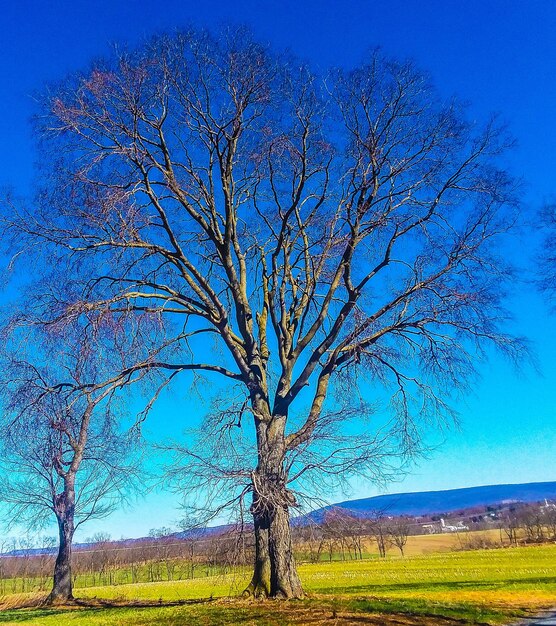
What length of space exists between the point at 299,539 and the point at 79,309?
674 centimetres

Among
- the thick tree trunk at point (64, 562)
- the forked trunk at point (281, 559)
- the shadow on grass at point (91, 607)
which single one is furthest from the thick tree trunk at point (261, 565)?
the thick tree trunk at point (64, 562)

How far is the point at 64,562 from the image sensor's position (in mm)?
22344

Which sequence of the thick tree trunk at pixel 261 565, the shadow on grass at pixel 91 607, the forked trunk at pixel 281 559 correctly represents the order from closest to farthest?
1. the forked trunk at pixel 281 559
2. the thick tree trunk at pixel 261 565
3. the shadow on grass at pixel 91 607

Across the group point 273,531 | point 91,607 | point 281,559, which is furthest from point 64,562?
point 273,531

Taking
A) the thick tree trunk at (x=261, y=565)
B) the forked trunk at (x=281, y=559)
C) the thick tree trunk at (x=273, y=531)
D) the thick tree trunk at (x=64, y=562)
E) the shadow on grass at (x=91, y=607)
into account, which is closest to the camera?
the thick tree trunk at (x=273, y=531)

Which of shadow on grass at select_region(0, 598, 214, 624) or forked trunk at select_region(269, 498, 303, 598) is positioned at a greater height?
forked trunk at select_region(269, 498, 303, 598)

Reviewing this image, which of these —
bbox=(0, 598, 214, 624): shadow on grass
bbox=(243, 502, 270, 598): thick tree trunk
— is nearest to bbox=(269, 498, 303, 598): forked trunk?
bbox=(243, 502, 270, 598): thick tree trunk

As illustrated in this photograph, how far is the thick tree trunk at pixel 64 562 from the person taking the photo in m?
22.0

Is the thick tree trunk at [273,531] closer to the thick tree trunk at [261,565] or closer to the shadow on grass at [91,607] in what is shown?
the thick tree trunk at [261,565]

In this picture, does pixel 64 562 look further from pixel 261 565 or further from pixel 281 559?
pixel 281 559

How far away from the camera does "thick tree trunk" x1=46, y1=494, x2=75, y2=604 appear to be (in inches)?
867

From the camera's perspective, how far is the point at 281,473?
1115 cm

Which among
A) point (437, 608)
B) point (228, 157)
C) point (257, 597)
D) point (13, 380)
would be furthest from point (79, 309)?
point (437, 608)

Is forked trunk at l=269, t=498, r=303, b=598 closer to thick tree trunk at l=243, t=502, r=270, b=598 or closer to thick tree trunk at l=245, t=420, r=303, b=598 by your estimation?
thick tree trunk at l=245, t=420, r=303, b=598
